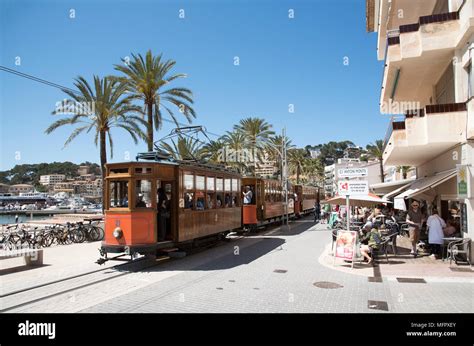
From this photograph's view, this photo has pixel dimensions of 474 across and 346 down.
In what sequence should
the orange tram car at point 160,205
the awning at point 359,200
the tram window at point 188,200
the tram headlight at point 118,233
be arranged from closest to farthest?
the tram headlight at point 118,233 → the orange tram car at point 160,205 → the tram window at point 188,200 → the awning at point 359,200

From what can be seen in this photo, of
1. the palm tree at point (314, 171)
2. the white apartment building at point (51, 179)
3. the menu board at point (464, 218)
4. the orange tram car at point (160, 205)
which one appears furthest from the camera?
the white apartment building at point (51, 179)

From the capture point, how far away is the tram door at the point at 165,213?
12445mm

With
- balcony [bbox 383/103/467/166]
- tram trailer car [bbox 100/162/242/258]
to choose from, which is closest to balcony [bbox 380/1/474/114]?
balcony [bbox 383/103/467/166]

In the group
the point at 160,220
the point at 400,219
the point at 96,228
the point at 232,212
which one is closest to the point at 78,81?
the point at 96,228

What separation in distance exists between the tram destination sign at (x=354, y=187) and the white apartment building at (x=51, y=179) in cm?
17925

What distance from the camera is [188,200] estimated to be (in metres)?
13.4

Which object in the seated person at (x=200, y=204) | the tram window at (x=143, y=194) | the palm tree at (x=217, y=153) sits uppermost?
the palm tree at (x=217, y=153)

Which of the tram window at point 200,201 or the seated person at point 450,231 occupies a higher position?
the tram window at point 200,201

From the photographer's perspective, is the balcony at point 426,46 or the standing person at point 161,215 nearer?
the balcony at point 426,46

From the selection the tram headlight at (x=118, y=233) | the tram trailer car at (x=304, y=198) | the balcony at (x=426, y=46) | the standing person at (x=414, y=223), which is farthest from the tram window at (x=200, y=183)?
the tram trailer car at (x=304, y=198)

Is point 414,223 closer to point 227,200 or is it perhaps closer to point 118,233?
point 227,200

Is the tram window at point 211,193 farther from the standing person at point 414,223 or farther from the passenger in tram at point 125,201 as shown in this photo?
the standing person at point 414,223

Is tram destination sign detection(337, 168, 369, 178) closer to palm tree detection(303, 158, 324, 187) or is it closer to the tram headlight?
the tram headlight

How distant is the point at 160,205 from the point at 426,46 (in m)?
9.58
